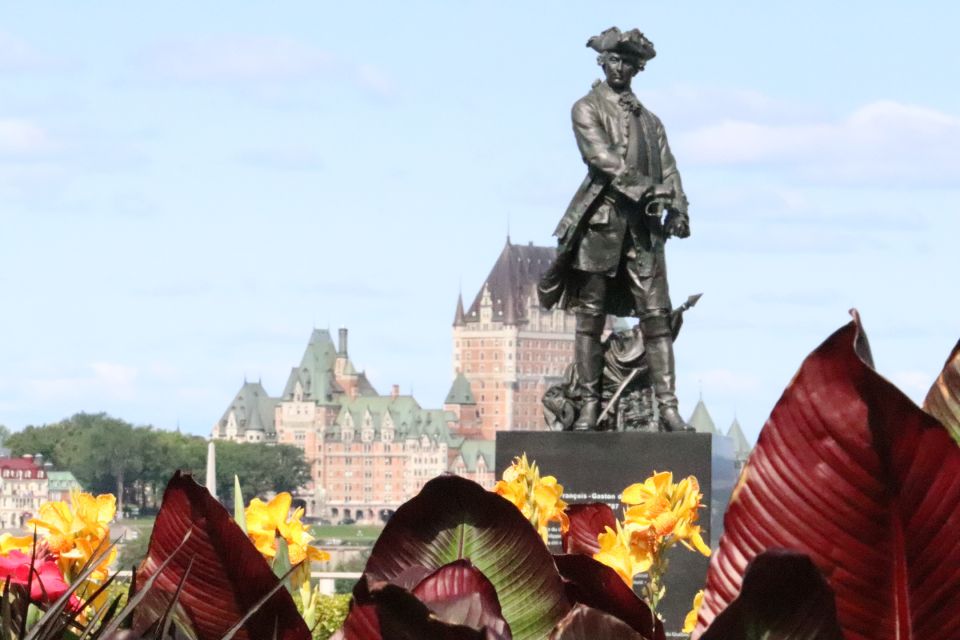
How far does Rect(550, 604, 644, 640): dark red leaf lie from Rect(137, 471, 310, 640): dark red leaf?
1.19 ft

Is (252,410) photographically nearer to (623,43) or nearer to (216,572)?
(623,43)

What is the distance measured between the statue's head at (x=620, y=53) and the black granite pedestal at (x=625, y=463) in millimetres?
2350

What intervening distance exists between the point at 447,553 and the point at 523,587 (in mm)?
70

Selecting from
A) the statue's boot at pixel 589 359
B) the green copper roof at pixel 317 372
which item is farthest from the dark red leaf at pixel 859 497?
the green copper roof at pixel 317 372

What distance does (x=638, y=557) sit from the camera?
282cm

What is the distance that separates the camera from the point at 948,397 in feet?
5.07

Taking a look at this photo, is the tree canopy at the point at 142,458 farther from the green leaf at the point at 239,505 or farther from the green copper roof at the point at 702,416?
the green leaf at the point at 239,505

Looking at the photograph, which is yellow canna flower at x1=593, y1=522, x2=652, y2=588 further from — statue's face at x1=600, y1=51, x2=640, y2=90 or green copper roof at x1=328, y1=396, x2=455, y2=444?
green copper roof at x1=328, y1=396, x2=455, y2=444

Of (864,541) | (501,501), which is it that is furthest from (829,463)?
(501,501)

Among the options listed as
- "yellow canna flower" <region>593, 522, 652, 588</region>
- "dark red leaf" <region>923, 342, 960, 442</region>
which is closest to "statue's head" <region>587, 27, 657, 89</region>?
"yellow canna flower" <region>593, 522, 652, 588</region>

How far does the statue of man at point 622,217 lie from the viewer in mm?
13445

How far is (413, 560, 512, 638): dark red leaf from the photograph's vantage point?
1.53 metres

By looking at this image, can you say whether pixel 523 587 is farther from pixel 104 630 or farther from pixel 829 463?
pixel 829 463

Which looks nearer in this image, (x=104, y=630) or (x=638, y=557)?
(x=104, y=630)
